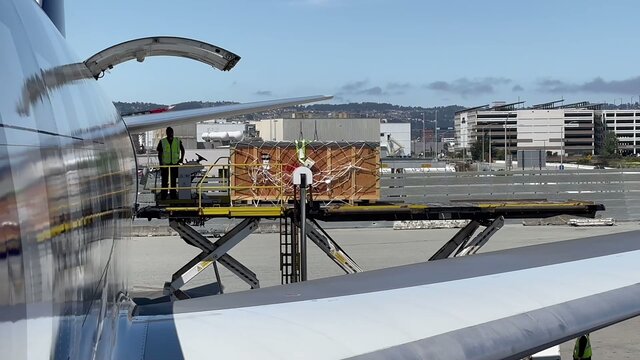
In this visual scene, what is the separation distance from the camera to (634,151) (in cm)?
18175

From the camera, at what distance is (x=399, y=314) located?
17.8 ft

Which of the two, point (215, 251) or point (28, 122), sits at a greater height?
point (28, 122)

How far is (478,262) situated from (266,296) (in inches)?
82.8

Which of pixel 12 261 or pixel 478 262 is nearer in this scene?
pixel 12 261

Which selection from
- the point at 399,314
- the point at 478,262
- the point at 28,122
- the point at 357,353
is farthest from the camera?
the point at 478,262

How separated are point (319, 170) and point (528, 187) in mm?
17881

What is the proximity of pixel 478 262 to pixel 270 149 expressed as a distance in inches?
367

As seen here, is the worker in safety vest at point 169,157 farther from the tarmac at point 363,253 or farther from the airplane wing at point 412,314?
the airplane wing at point 412,314

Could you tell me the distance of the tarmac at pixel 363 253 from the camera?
39.3 feet

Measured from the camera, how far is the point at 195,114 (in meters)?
12.6

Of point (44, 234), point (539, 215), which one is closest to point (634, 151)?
point (539, 215)

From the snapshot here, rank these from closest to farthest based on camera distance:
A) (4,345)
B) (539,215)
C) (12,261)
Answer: (4,345), (12,261), (539,215)

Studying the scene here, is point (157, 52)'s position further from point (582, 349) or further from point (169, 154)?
point (582, 349)

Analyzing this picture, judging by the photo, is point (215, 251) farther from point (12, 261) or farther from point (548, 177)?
point (548, 177)
